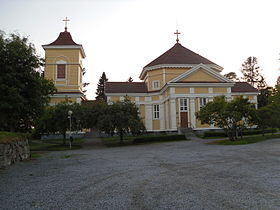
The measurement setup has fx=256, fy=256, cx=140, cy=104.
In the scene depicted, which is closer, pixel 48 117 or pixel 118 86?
pixel 48 117

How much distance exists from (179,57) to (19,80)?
90.5ft

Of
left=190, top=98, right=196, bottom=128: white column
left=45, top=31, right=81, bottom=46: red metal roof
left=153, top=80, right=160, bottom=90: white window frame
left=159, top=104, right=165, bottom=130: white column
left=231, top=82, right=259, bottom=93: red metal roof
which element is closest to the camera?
left=190, top=98, right=196, bottom=128: white column

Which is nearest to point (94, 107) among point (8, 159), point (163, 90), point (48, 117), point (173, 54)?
point (48, 117)

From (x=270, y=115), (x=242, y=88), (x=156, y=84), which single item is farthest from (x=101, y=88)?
(x=270, y=115)

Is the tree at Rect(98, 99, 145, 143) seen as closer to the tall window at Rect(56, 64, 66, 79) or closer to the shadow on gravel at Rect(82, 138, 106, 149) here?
the shadow on gravel at Rect(82, 138, 106, 149)

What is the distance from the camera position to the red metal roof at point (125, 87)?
38.5 metres

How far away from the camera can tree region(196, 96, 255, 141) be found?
21562mm

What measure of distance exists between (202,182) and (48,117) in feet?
67.6

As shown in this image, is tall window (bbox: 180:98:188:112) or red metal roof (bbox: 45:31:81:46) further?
red metal roof (bbox: 45:31:81:46)

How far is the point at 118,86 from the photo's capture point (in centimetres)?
3997

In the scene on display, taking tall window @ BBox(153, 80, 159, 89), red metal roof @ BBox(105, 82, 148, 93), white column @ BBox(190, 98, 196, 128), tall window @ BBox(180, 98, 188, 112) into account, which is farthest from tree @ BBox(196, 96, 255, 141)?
red metal roof @ BBox(105, 82, 148, 93)

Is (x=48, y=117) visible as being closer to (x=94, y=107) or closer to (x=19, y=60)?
(x=94, y=107)

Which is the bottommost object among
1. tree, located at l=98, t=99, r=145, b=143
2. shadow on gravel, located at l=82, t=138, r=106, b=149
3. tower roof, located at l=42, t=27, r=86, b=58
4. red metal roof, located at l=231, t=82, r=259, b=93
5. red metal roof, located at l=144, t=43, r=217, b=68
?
shadow on gravel, located at l=82, t=138, r=106, b=149

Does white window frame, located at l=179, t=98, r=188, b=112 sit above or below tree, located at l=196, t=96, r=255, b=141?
above
